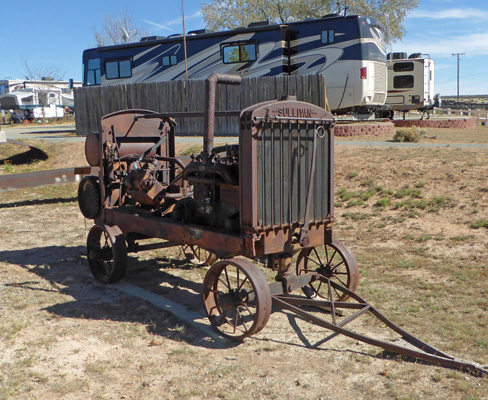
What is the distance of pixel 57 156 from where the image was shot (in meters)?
18.5

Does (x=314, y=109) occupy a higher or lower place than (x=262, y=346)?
higher

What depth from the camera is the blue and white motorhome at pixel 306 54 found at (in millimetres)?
18906

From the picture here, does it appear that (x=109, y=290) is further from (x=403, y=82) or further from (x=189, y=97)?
(x=403, y=82)

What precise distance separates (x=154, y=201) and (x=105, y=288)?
1.22 metres

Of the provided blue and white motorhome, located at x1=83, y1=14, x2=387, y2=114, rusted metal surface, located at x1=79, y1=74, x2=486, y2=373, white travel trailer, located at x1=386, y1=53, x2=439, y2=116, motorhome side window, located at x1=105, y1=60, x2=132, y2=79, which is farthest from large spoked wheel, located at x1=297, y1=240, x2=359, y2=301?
white travel trailer, located at x1=386, y1=53, x2=439, y2=116

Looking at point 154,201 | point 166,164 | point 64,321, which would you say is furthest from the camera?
point 166,164

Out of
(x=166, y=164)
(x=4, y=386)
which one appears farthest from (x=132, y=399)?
(x=166, y=164)

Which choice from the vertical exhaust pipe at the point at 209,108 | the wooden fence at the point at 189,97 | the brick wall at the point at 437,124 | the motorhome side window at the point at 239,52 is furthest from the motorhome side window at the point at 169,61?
the vertical exhaust pipe at the point at 209,108

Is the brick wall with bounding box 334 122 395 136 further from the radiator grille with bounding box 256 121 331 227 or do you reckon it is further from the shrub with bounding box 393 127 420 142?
the radiator grille with bounding box 256 121 331 227

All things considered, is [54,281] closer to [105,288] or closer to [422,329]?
[105,288]

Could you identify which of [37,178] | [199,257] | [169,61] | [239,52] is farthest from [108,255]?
[169,61]

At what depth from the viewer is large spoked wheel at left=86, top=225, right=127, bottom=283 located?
6406 mm

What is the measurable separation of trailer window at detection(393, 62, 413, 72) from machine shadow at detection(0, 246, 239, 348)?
2271 cm

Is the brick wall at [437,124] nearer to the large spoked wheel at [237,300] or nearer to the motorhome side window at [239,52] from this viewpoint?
the motorhome side window at [239,52]
